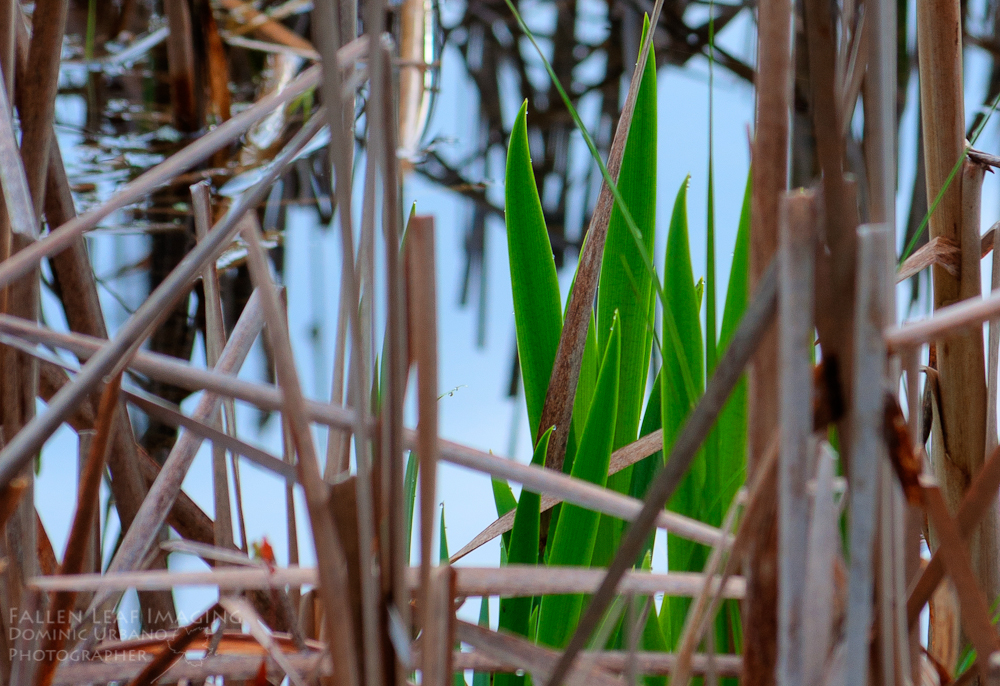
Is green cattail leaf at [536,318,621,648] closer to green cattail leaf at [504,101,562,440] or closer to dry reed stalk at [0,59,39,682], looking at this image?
green cattail leaf at [504,101,562,440]

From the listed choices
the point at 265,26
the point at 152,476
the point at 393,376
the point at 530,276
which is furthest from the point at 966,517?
the point at 265,26

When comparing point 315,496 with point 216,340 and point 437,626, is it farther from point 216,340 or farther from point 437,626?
point 216,340

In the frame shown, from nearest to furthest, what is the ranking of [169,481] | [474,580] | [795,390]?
1. [795,390]
2. [474,580]
3. [169,481]

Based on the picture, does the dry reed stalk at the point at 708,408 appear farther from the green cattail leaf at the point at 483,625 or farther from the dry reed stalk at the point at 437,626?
the green cattail leaf at the point at 483,625

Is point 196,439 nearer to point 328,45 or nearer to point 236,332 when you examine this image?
point 236,332

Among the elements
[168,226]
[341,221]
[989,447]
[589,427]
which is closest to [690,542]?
[589,427]

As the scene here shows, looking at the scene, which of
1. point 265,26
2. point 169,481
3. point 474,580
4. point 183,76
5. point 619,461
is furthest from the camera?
point 265,26

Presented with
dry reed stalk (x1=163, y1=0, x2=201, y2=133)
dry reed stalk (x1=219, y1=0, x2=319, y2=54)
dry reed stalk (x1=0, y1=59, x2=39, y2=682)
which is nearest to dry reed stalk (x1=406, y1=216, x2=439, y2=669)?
dry reed stalk (x1=0, y1=59, x2=39, y2=682)
